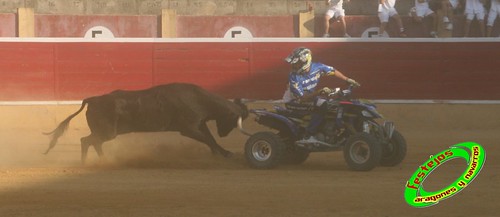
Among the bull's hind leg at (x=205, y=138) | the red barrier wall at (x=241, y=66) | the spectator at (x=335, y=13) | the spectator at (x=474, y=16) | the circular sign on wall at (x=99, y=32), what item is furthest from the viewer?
the circular sign on wall at (x=99, y=32)

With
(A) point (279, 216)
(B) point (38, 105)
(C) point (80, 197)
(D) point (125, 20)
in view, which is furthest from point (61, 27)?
(A) point (279, 216)

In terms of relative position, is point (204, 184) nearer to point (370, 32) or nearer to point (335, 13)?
point (335, 13)

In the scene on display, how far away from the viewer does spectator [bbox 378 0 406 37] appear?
778 inches

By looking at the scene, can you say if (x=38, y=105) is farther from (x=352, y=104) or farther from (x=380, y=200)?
(x=380, y=200)

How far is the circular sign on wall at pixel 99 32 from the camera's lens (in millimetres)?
20516

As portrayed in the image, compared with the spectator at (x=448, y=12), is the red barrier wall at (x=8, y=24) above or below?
below

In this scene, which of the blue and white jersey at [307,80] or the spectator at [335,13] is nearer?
the blue and white jersey at [307,80]

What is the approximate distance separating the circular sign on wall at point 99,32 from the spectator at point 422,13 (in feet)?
17.5

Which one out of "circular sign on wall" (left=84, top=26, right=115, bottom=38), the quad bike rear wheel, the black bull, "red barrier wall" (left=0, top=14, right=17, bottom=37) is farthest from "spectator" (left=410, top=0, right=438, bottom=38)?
the quad bike rear wheel

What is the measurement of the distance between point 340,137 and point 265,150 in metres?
0.80

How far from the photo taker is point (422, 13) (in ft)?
65.5

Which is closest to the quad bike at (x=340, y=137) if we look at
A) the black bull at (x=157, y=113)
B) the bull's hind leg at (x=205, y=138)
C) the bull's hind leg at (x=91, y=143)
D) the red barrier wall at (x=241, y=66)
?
the bull's hind leg at (x=205, y=138)

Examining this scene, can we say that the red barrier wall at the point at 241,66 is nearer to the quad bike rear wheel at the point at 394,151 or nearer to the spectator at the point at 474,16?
the spectator at the point at 474,16

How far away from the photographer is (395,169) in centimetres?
1187
